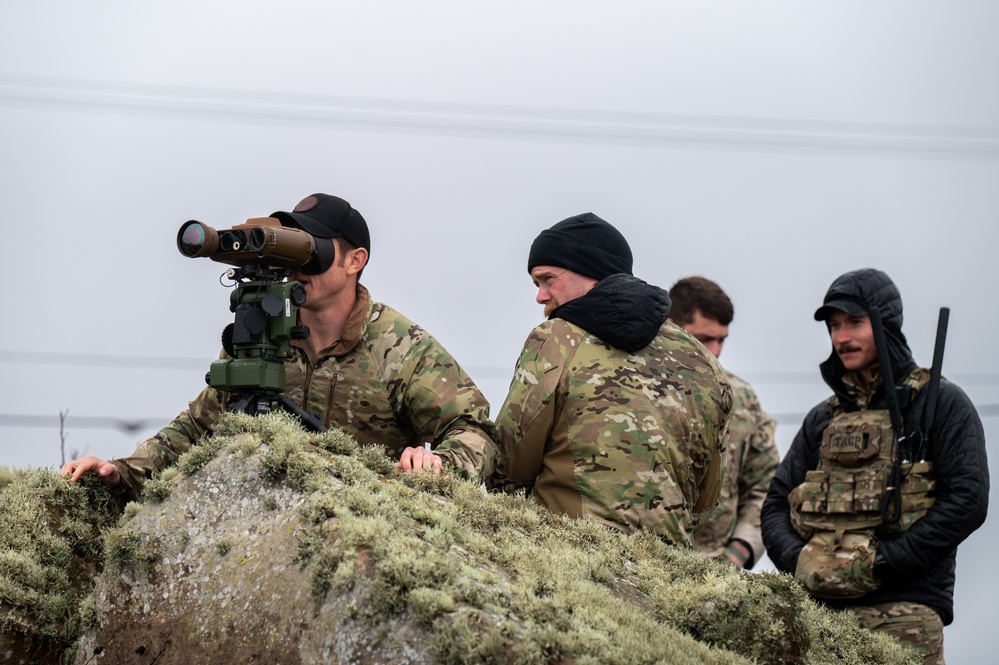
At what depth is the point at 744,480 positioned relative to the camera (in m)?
8.59

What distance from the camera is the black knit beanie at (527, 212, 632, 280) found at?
6035 millimetres

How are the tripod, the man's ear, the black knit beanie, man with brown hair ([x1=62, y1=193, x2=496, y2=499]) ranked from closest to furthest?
1. the tripod
2. man with brown hair ([x1=62, y1=193, x2=496, y2=499])
3. the black knit beanie
4. the man's ear

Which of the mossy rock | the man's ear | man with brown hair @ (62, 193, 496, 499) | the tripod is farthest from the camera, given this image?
the man's ear

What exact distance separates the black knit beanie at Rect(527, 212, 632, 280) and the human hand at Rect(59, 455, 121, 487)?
7.20ft

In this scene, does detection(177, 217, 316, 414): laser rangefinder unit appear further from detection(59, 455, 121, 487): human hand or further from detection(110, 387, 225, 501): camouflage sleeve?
detection(59, 455, 121, 487): human hand

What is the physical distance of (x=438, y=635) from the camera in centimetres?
376

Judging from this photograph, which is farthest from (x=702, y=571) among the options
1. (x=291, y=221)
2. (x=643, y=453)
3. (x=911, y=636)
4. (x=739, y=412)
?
(x=739, y=412)

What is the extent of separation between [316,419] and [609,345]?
136 cm

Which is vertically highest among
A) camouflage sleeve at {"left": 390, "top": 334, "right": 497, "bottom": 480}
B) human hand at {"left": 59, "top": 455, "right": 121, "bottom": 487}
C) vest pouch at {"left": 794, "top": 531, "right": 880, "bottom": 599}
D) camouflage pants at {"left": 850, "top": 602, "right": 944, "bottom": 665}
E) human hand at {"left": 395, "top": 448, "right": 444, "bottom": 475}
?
camouflage sleeve at {"left": 390, "top": 334, "right": 497, "bottom": 480}

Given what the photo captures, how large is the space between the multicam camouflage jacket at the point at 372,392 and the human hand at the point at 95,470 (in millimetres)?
153

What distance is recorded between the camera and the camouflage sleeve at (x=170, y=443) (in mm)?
5691

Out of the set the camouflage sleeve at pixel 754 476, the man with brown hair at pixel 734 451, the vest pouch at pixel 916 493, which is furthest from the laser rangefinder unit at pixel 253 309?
the camouflage sleeve at pixel 754 476

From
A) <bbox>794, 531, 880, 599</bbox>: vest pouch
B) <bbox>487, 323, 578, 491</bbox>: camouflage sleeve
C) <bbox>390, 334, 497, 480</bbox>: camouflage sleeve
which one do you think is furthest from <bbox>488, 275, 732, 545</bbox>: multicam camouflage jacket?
<bbox>794, 531, 880, 599</bbox>: vest pouch

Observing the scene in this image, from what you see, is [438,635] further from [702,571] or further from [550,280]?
[550,280]
